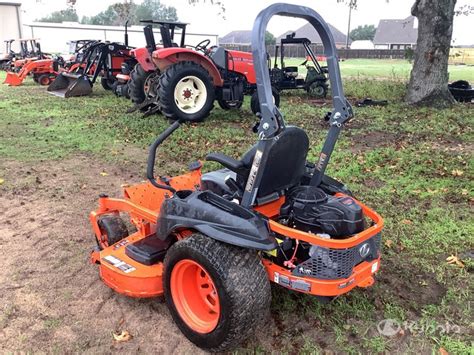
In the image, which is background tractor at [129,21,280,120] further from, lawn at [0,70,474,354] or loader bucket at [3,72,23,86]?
loader bucket at [3,72,23,86]

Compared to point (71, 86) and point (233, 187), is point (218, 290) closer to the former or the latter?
point (233, 187)

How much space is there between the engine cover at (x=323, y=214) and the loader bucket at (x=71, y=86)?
11.4 meters

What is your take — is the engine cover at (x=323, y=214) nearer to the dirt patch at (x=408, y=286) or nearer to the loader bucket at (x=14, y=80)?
the dirt patch at (x=408, y=286)

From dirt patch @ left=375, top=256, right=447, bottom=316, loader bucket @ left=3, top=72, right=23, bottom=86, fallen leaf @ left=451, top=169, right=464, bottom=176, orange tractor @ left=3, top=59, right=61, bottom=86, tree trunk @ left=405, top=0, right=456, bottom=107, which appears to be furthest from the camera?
orange tractor @ left=3, top=59, right=61, bottom=86

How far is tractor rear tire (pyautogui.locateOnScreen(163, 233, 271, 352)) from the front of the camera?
244cm

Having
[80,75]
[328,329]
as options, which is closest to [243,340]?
[328,329]

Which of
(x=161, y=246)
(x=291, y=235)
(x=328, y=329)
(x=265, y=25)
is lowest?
(x=328, y=329)

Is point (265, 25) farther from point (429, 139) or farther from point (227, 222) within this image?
point (429, 139)

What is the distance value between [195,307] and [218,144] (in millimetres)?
4688

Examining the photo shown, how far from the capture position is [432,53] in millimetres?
10430

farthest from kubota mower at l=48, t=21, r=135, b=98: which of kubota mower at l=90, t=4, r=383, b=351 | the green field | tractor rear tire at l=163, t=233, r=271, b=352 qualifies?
tractor rear tire at l=163, t=233, r=271, b=352

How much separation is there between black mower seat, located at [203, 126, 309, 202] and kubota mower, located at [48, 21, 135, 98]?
11.1m

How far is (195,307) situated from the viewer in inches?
112

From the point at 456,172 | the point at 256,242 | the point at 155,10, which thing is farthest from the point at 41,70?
the point at 155,10
